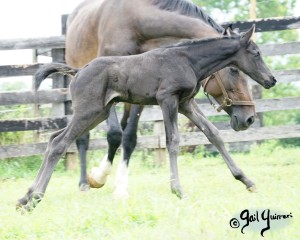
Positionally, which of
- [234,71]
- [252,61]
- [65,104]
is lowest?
[65,104]

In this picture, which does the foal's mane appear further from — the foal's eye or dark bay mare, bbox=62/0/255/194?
the foal's eye

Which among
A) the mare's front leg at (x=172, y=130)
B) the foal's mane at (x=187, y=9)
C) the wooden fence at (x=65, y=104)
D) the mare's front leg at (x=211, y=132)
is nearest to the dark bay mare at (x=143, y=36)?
the foal's mane at (x=187, y=9)

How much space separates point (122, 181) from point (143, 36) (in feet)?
4.55

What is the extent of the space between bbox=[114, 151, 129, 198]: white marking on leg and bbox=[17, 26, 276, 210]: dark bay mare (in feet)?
2.76

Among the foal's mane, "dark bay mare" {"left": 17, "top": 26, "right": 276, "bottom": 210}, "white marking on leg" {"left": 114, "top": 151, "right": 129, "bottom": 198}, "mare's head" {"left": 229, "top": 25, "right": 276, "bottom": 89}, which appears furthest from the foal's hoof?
the foal's mane

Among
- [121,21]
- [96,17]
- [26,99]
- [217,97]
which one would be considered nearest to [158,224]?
[217,97]

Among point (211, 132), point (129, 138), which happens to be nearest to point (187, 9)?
point (211, 132)

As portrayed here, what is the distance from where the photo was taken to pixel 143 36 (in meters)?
6.71

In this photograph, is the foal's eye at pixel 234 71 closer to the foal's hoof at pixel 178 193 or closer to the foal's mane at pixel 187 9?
the foal's mane at pixel 187 9

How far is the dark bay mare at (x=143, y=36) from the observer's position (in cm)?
641

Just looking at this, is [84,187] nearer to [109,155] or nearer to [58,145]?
[109,155]

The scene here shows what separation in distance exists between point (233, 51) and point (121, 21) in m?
1.45

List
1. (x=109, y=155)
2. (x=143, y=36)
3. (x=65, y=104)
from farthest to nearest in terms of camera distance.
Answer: (x=65, y=104) → (x=109, y=155) → (x=143, y=36)

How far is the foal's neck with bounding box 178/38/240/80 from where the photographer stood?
573 cm
